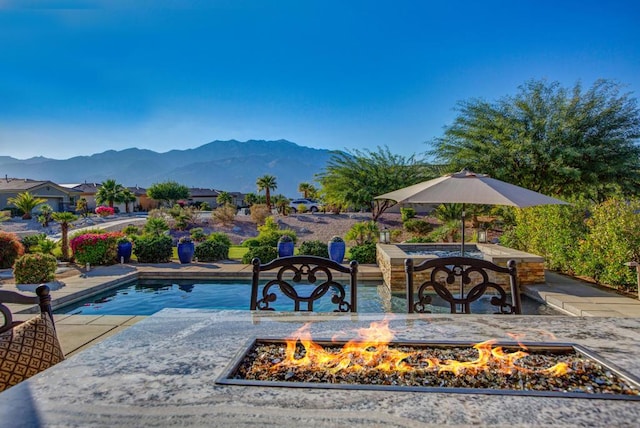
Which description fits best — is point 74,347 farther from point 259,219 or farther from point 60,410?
point 259,219

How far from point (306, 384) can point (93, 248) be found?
31.3 ft

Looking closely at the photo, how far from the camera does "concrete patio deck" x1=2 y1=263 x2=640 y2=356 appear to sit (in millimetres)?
4328

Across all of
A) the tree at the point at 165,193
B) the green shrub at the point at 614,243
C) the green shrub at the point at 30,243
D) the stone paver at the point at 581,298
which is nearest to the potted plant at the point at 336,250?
the stone paver at the point at 581,298

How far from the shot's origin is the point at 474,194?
4.69 m

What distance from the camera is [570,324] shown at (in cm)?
206

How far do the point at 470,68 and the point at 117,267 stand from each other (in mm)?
11977

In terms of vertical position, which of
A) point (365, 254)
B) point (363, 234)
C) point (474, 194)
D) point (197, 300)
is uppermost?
point (474, 194)

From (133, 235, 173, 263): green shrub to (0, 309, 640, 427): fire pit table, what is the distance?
27.9 ft

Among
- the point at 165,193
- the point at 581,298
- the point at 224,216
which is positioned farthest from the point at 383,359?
the point at 165,193

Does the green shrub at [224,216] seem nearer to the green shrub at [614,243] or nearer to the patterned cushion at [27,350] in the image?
the green shrub at [614,243]

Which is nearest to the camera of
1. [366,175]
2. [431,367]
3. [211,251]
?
[431,367]

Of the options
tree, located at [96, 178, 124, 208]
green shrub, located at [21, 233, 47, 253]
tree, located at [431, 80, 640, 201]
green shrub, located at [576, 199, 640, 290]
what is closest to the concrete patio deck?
green shrub, located at [576, 199, 640, 290]

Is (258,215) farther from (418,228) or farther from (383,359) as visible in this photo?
(383,359)

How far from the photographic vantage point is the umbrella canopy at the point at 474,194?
4516 mm
